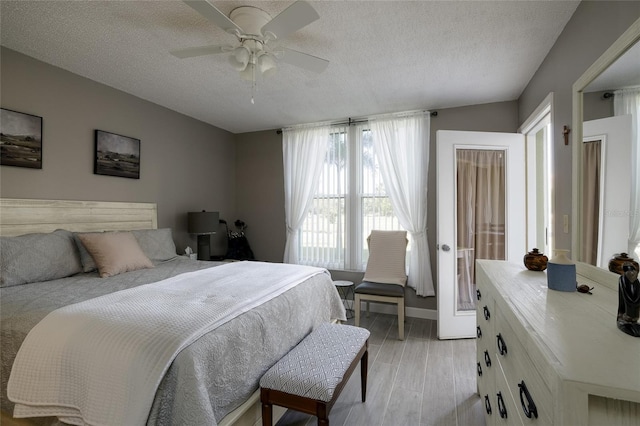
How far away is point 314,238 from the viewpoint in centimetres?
432

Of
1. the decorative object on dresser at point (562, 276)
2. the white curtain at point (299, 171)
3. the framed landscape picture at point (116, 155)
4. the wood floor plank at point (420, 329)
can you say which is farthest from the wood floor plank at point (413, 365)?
the framed landscape picture at point (116, 155)

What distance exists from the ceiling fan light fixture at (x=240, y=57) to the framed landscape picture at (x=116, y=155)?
1.84m

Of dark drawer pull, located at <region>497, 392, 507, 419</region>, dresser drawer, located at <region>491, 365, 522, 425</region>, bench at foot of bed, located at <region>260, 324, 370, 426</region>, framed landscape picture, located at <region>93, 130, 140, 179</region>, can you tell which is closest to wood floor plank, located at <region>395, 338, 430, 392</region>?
bench at foot of bed, located at <region>260, 324, 370, 426</region>

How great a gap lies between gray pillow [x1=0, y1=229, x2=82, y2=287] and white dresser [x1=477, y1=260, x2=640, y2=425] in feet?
9.43

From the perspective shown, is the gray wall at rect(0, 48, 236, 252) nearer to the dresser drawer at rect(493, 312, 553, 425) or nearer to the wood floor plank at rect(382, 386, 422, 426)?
the wood floor plank at rect(382, 386, 422, 426)

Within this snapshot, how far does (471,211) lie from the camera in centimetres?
324

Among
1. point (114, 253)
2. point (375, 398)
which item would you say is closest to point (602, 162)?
point (375, 398)

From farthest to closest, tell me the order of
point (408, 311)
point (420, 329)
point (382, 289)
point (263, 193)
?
point (263, 193) → point (408, 311) → point (420, 329) → point (382, 289)

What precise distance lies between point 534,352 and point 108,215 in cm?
348

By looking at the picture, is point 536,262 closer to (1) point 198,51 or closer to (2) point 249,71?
(2) point 249,71

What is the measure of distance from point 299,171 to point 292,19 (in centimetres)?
275

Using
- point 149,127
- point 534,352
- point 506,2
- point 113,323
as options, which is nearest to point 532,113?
point 506,2

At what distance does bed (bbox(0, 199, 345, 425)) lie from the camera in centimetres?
121

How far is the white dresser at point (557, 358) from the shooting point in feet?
2.06
